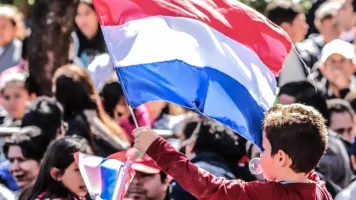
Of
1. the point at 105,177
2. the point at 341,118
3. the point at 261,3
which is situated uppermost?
the point at 105,177

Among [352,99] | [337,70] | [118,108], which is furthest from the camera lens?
[337,70]

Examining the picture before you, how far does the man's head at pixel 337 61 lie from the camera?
36.1 feet

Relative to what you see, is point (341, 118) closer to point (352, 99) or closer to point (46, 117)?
point (352, 99)

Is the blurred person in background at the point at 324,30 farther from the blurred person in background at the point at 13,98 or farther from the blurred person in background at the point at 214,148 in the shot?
the blurred person in background at the point at 214,148

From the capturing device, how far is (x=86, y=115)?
8.77m

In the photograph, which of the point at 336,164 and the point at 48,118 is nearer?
the point at 336,164

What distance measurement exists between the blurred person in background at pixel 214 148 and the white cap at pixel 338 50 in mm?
3008

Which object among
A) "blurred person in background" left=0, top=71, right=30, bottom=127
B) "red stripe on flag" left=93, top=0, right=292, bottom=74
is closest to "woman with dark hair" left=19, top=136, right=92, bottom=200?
"red stripe on flag" left=93, top=0, right=292, bottom=74

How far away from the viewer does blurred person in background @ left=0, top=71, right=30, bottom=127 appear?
10280mm

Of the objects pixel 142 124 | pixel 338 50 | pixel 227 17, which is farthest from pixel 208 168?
pixel 338 50

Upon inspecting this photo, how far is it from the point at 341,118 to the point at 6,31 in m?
3.94

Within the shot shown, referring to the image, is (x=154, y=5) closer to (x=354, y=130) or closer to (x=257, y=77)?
(x=257, y=77)

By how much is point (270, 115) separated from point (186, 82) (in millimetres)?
633

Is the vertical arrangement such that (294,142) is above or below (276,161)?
above
